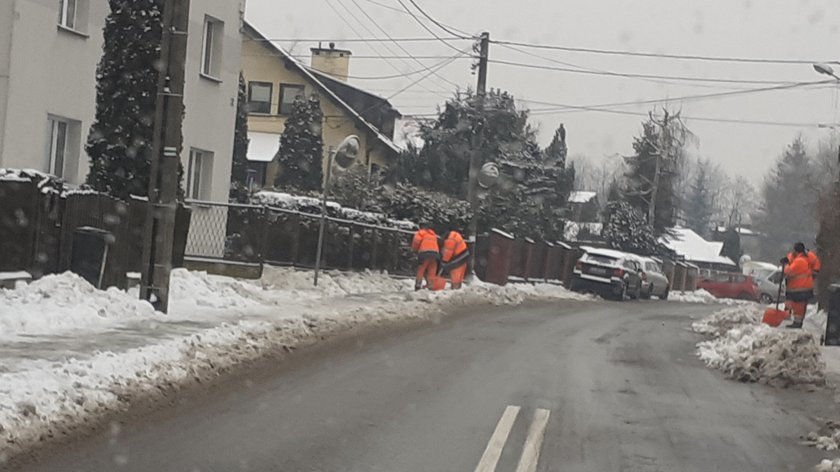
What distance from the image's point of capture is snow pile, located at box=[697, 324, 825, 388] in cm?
1263

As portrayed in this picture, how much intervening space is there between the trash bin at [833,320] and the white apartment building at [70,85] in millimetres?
13028

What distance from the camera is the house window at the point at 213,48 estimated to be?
2489 centimetres

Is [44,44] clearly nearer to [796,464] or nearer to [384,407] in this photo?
[384,407]

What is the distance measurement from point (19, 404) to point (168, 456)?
119 cm

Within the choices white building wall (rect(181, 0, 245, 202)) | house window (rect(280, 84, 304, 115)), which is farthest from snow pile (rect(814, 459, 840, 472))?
house window (rect(280, 84, 304, 115))

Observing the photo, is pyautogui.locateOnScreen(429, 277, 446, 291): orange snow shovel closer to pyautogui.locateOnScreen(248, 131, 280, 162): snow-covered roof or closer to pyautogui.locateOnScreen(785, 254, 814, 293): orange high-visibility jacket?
pyautogui.locateOnScreen(785, 254, 814, 293): orange high-visibility jacket

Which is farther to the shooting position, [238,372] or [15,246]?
[15,246]

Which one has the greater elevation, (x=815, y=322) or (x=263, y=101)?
(x=263, y=101)

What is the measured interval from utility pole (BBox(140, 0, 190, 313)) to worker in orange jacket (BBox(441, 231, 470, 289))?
1293 centimetres

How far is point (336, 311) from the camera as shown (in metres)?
17.1

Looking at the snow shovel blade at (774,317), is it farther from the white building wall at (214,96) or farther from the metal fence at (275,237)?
the white building wall at (214,96)

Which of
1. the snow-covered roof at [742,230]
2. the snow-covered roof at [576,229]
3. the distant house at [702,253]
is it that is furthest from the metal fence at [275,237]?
the snow-covered roof at [742,230]

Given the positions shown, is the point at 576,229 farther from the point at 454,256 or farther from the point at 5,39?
the point at 5,39

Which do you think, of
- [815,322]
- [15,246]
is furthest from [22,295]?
[815,322]
